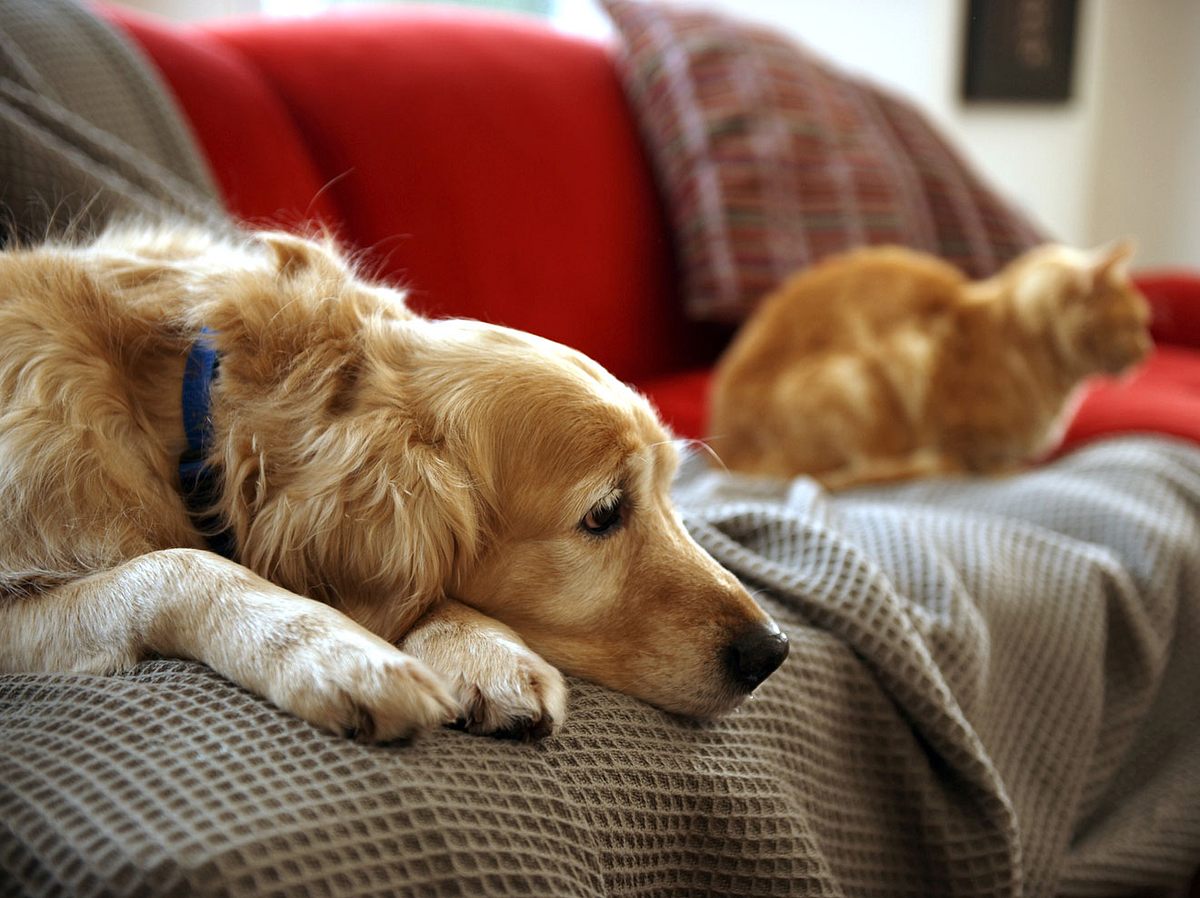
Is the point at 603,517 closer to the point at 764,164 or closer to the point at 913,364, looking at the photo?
the point at 913,364

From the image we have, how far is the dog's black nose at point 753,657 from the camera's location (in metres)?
1.00

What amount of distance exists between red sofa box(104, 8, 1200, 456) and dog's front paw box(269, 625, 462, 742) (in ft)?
3.92

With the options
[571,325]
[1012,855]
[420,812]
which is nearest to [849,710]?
[1012,855]

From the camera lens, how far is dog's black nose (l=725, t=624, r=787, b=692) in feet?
3.27

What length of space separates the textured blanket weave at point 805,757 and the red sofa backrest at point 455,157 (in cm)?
76

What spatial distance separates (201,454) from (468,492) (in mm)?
251

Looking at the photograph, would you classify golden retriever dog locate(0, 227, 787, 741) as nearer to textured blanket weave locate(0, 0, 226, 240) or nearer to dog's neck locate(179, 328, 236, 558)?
dog's neck locate(179, 328, 236, 558)

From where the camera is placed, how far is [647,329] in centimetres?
270

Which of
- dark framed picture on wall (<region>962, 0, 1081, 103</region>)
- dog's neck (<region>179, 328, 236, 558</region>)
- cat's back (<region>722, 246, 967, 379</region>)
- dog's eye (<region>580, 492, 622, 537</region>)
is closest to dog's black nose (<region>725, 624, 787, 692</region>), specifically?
dog's eye (<region>580, 492, 622, 537</region>)

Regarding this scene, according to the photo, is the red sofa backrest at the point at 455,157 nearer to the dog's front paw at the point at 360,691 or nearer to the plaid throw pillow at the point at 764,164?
the plaid throw pillow at the point at 764,164

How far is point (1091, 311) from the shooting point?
2.50m

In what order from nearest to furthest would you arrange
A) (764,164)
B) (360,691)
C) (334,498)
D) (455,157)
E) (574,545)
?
(360,691) < (334,498) < (574,545) < (455,157) < (764,164)

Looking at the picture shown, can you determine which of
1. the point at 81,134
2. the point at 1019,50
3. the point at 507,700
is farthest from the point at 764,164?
the point at 1019,50

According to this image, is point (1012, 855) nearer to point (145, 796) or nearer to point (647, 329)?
point (145, 796)
